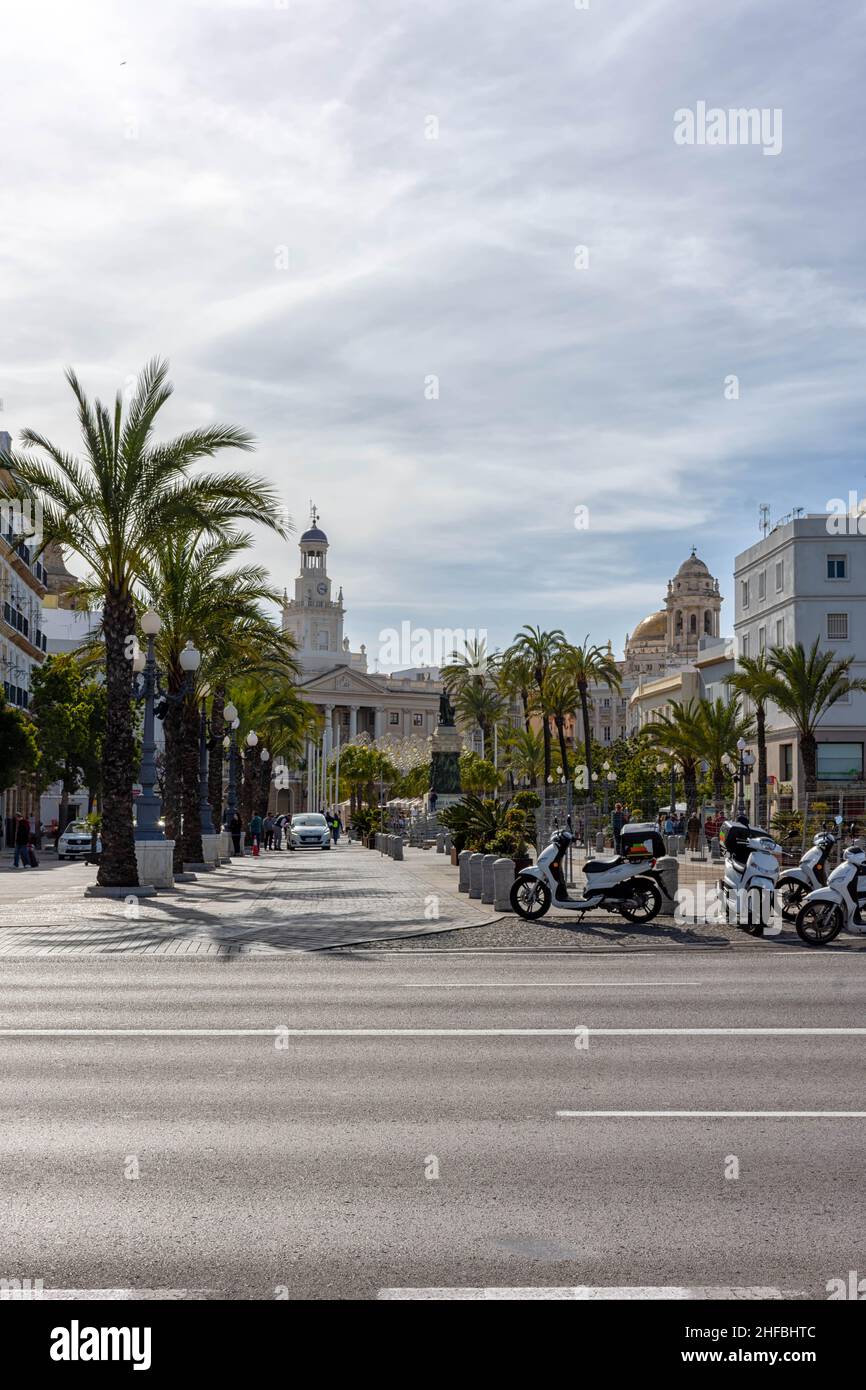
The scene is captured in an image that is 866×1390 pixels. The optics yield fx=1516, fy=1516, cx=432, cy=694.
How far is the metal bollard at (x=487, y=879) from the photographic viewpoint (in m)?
23.9

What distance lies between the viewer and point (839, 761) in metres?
69.7

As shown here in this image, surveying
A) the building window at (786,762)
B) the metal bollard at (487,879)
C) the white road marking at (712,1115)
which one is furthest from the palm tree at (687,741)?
the white road marking at (712,1115)

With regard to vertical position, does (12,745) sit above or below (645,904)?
above

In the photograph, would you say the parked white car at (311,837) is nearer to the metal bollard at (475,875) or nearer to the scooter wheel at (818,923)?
the metal bollard at (475,875)

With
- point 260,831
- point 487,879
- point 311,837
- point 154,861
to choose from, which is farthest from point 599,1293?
point 311,837

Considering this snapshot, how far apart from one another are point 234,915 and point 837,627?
53.6 metres

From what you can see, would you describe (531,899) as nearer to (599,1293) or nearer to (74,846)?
(599,1293)

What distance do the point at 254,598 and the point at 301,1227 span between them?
106ft

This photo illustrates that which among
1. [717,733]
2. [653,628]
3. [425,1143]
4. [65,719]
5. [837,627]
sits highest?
[653,628]

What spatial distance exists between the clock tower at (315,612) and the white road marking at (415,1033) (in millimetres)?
169615

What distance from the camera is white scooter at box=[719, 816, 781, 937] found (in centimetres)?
1891

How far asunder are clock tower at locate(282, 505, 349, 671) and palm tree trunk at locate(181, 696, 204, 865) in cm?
14140

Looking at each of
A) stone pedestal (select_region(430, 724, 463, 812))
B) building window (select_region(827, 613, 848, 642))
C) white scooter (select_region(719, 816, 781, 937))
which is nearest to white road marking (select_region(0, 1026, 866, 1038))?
white scooter (select_region(719, 816, 781, 937))
